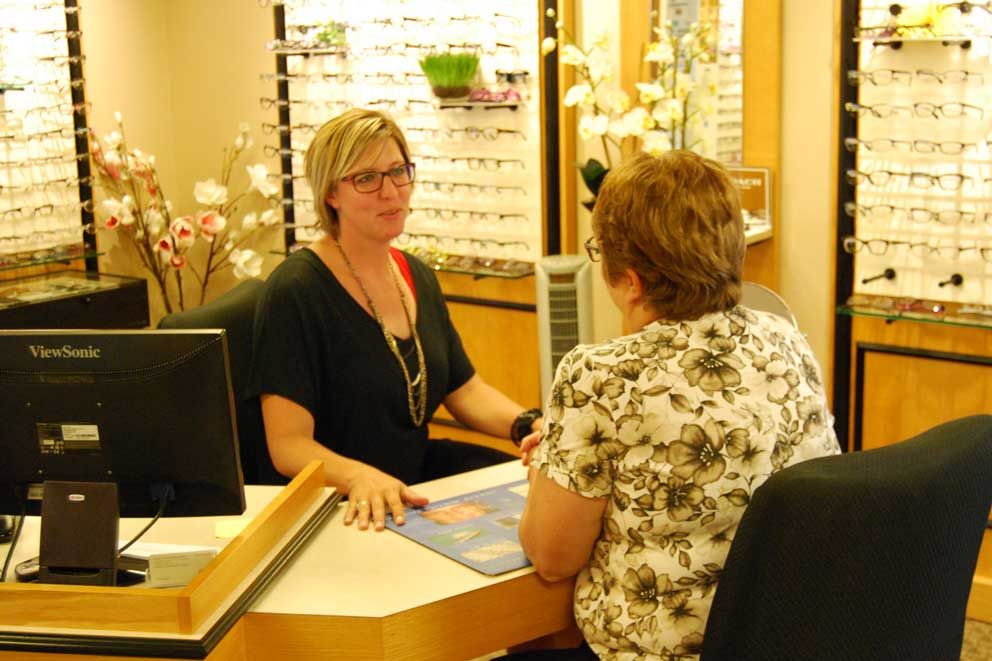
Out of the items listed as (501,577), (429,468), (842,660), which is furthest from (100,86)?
(842,660)

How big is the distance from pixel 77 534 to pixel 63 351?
1.04ft

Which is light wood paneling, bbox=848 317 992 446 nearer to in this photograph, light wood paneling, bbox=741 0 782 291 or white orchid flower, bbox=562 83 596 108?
light wood paneling, bbox=741 0 782 291

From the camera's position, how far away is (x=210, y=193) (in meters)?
4.98

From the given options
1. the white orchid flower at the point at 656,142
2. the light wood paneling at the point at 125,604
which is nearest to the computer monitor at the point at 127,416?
the light wood paneling at the point at 125,604

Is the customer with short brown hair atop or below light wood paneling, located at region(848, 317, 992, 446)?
atop

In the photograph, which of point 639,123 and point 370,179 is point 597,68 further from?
point 370,179

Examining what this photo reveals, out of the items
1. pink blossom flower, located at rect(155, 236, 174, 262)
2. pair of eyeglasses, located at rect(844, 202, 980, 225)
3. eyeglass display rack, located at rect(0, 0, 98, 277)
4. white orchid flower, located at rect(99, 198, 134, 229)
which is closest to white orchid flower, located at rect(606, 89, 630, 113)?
pair of eyeglasses, located at rect(844, 202, 980, 225)

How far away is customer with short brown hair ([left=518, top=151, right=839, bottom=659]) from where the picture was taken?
1.86 meters

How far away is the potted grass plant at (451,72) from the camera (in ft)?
14.3

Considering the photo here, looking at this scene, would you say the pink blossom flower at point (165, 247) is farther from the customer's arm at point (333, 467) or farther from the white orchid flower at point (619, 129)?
the customer's arm at point (333, 467)

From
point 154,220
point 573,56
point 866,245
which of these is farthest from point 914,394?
point 154,220

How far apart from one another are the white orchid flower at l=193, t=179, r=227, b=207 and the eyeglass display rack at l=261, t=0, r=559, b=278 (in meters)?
0.30

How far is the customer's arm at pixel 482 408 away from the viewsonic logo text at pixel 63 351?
1.27 meters

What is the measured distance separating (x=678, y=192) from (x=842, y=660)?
2.44 feet
